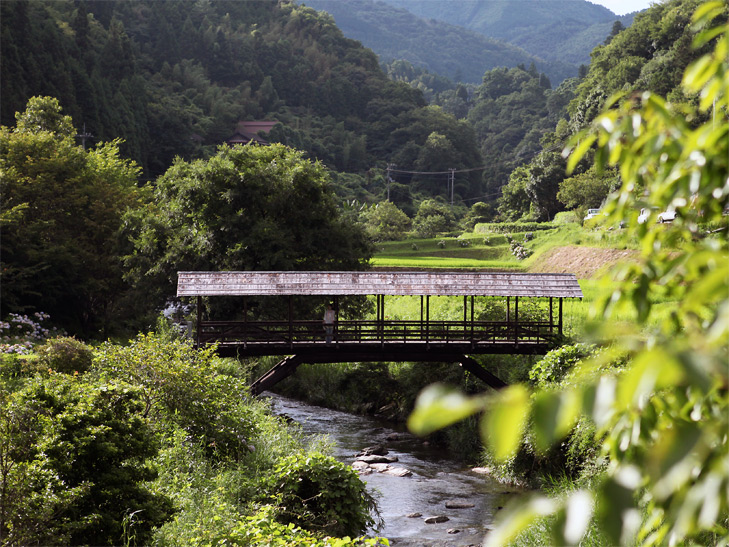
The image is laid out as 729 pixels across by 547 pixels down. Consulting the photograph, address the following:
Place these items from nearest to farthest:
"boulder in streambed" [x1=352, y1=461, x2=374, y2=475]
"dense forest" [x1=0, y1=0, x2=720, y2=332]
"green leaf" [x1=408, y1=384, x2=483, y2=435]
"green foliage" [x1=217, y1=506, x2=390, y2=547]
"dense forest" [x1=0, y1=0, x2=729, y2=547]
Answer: "green leaf" [x1=408, y1=384, x2=483, y2=435] → "dense forest" [x1=0, y1=0, x2=729, y2=547] → "green foliage" [x1=217, y1=506, x2=390, y2=547] → "boulder in streambed" [x1=352, y1=461, x2=374, y2=475] → "dense forest" [x1=0, y1=0, x2=720, y2=332]

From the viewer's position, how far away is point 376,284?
19.4 m

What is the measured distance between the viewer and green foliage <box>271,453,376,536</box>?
32.5ft

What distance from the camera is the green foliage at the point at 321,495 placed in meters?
9.91

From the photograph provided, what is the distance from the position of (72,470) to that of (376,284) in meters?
12.0

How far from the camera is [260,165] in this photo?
990 inches

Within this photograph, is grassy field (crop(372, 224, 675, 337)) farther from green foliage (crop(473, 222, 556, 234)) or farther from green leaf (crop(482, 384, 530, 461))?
green leaf (crop(482, 384, 530, 461))

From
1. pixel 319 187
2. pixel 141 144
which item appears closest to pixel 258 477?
pixel 319 187

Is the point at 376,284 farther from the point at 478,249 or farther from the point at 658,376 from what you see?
the point at 478,249

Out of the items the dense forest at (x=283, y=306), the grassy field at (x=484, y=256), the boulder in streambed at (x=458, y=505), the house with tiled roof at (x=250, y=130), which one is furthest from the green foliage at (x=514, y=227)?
the boulder in streambed at (x=458, y=505)

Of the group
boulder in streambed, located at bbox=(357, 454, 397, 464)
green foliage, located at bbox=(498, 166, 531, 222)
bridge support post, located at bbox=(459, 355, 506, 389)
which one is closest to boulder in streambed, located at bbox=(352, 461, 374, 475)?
boulder in streambed, located at bbox=(357, 454, 397, 464)

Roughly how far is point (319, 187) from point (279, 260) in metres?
3.20

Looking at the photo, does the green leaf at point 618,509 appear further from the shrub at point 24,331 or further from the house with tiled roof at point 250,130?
the house with tiled roof at point 250,130

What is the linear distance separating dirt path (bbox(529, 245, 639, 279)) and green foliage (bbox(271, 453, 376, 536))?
21.1m

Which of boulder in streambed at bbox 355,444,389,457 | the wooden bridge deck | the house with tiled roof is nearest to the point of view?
boulder in streambed at bbox 355,444,389,457
